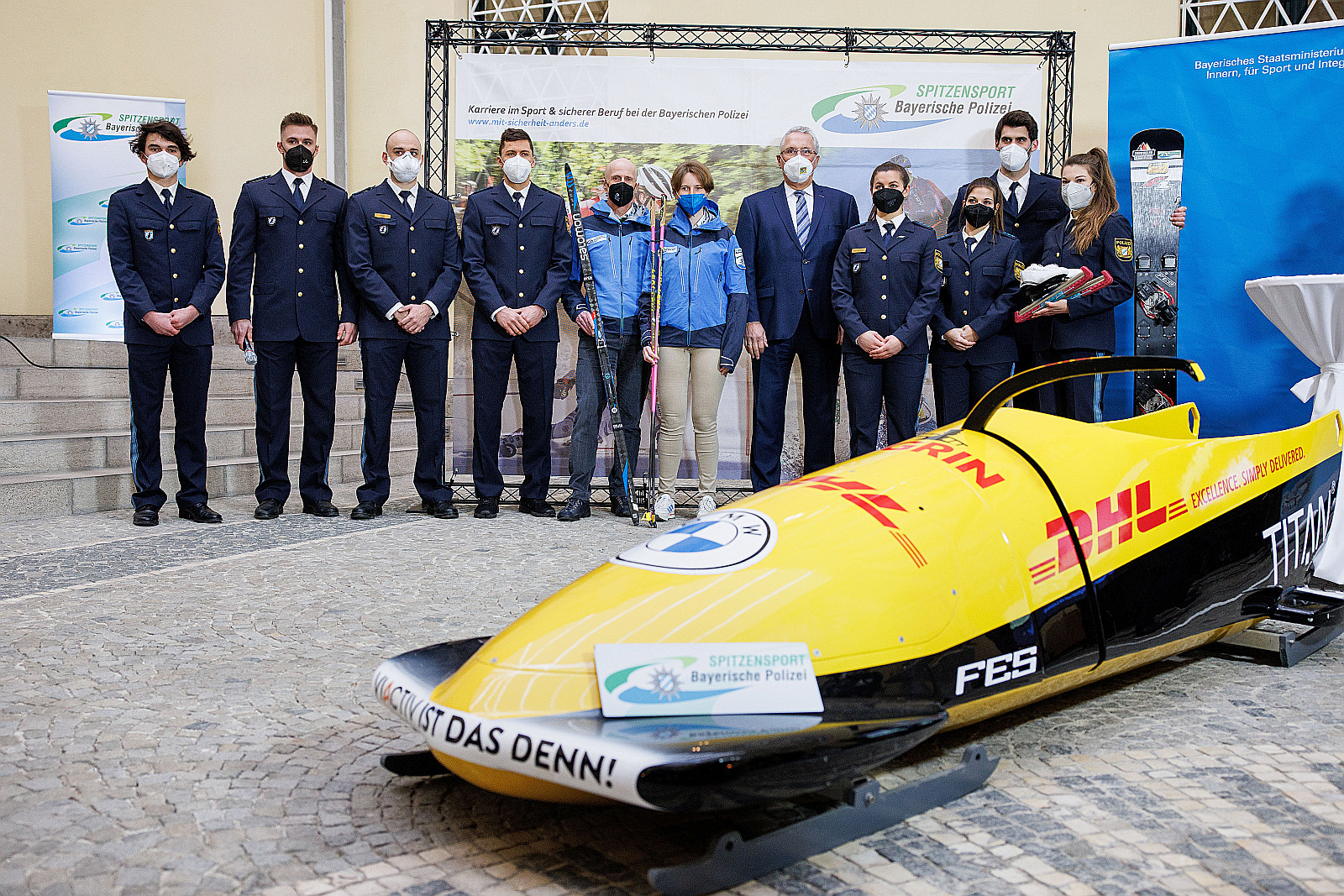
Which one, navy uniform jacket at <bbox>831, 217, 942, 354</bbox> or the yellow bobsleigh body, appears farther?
navy uniform jacket at <bbox>831, 217, 942, 354</bbox>

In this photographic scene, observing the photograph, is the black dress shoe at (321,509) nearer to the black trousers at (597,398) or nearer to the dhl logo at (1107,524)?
the black trousers at (597,398)

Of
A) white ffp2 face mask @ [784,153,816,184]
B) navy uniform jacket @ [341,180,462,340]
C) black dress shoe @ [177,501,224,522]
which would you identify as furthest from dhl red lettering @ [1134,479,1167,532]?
black dress shoe @ [177,501,224,522]

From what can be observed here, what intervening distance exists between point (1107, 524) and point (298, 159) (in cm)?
435

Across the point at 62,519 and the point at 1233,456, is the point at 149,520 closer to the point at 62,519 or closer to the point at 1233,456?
→ the point at 62,519

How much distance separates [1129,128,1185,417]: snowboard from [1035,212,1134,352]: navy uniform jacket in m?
0.31

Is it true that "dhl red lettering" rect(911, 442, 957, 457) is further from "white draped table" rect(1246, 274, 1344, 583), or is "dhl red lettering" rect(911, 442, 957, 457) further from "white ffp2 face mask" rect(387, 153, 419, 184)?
"white ffp2 face mask" rect(387, 153, 419, 184)

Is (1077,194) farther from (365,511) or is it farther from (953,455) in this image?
(365,511)

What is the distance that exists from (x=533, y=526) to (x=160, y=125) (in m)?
2.57

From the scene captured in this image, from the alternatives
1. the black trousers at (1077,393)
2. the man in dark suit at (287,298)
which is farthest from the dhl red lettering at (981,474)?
the man in dark suit at (287,298)

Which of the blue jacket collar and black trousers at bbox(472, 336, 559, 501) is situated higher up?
the blue jacket collar

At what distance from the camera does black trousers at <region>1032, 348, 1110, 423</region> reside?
509cm

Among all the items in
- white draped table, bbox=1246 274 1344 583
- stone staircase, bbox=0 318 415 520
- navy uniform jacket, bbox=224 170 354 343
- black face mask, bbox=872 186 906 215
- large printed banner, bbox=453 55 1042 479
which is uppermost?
large printed banner, bbox=453 55 1042 479

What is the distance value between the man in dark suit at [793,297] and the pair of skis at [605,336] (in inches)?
18.8

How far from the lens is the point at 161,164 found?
16.5 feet
